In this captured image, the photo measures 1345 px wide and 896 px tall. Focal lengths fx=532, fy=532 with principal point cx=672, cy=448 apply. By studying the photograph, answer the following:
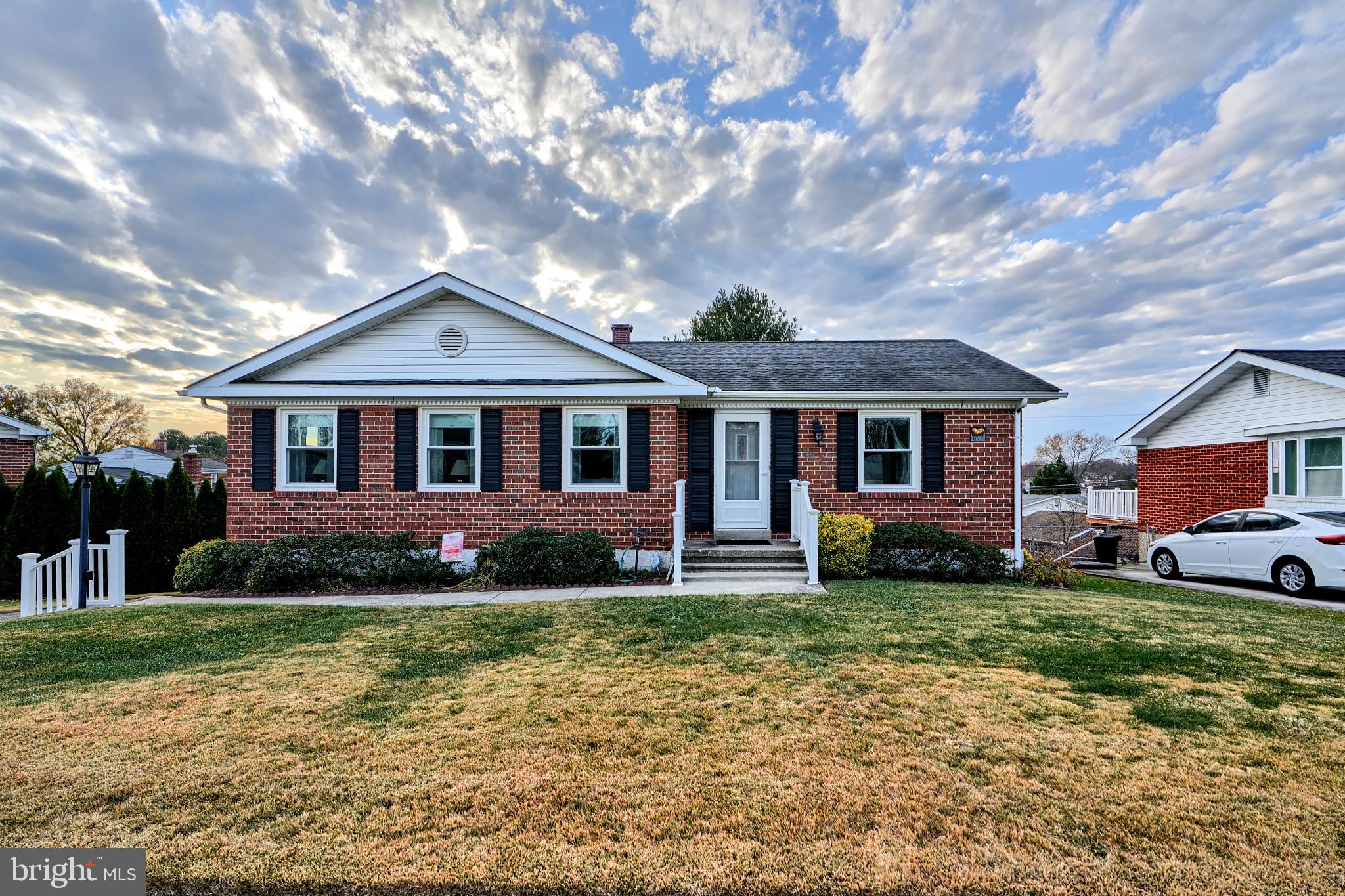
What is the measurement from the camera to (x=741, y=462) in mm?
10820

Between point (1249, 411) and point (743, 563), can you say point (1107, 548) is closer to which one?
point (1249, 411)

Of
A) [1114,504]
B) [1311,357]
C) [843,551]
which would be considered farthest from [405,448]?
[1114,504]

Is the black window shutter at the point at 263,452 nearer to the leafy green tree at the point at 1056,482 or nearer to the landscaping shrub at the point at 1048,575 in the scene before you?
the landscaping shrub at the point at 1048,575

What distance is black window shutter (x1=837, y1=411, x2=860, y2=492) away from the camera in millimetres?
10516

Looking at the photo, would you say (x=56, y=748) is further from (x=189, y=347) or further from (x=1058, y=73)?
(x=189, y=347)

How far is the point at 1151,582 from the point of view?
1095cm

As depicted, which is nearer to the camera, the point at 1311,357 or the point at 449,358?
the point at 449,358

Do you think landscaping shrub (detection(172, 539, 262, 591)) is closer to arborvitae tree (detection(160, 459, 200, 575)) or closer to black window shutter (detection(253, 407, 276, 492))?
black window shutter (detection(253, 407, 276, 492))

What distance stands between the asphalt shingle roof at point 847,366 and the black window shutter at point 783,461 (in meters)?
0.65

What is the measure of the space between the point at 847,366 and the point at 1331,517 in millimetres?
Answer: 8363

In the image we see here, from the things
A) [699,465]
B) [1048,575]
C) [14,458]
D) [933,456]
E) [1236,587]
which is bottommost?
[1236,587]

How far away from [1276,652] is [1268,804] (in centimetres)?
369

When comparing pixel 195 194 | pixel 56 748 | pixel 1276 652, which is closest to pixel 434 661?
pixel 56 748

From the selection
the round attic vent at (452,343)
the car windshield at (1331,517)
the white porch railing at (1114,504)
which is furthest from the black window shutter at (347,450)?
the white porch railing at (1114,504)
